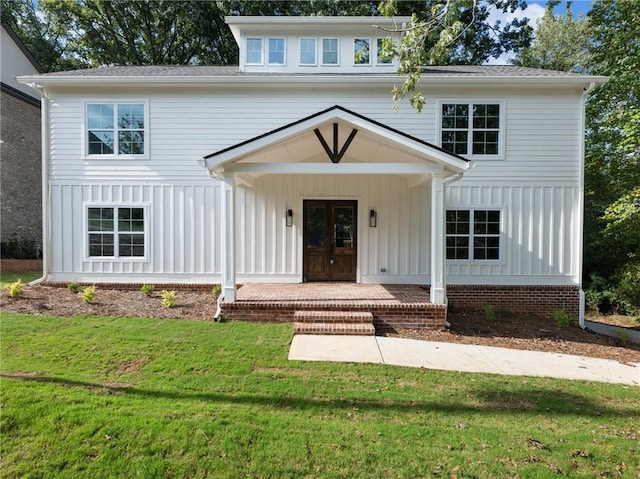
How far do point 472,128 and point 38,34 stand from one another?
27.7 meters

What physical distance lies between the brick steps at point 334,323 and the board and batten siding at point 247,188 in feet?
9.34

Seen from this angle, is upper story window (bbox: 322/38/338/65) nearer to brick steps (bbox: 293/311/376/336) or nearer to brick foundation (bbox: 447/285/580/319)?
brick foundation (bbox: 447/285/580/319)

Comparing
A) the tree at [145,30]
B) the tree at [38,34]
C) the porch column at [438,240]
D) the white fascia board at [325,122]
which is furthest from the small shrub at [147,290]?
the tree at [38,34]

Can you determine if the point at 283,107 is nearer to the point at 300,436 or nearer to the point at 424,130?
the point at 424,130

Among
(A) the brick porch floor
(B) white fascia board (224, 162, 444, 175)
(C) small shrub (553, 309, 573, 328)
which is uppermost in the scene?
(B) white fascia board (224, 162, 444, 175)

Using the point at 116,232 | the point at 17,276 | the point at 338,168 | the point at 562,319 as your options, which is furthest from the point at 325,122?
the point at 17,276

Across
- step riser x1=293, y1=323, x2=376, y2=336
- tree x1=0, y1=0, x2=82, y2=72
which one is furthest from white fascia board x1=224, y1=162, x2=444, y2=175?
tree x1=0, y1=0, x2=82, y2=72

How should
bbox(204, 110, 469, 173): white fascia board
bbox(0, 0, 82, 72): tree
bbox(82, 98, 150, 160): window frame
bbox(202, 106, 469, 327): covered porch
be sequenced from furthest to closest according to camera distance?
bbox(0, 0, 82, 72): tree, bbox(82, 98, 150, 160): window frame, bbox(202, 106, 469, 327): covered porch, bbox(204, 110, 469, 173): white fascia board

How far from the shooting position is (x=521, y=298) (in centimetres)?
942

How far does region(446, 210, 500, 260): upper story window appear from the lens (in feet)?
31.4

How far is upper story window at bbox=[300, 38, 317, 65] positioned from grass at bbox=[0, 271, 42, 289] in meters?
10.3

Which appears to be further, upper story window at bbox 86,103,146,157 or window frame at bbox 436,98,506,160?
upper story window at bbox 86,103,146,157

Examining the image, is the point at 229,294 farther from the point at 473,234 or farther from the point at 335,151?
the point at 473,234

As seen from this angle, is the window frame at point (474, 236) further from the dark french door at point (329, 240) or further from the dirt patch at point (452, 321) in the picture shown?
the dark french door at point (329, 240)
